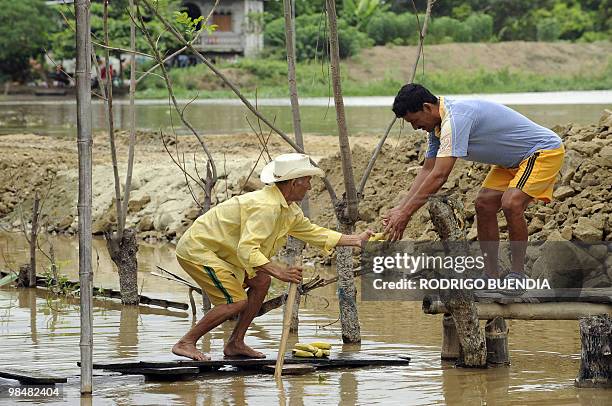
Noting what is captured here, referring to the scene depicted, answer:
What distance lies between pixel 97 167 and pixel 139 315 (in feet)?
26.5

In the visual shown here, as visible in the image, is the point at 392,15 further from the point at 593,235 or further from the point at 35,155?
the point at 593,235

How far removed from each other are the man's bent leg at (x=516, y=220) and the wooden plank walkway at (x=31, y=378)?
9.65 feet

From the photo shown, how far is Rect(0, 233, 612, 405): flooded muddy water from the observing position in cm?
751

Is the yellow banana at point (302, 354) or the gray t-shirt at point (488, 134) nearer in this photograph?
the gray t-shirt at point (488, 134)

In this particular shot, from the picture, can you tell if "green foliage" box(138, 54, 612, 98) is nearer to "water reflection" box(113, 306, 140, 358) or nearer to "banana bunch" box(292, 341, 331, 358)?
"water reflection" box(113, 306, 140, 358)

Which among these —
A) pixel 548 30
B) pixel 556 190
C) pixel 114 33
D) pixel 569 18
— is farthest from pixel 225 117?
pixel 569 18

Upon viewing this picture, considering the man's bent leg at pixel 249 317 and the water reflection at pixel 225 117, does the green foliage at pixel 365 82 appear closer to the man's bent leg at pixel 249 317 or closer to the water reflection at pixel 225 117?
the water reflection at pixel 225 117

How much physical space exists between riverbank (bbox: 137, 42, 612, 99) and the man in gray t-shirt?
34.9 m

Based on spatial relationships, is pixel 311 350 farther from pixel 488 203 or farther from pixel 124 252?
pixel 124 252

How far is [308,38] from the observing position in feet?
187

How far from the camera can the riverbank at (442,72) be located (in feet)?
164

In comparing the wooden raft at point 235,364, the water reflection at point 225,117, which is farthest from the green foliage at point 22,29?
the wooden raft at point 235,364

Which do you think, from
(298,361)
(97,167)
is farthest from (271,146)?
(298,361)

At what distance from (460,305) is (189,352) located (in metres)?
1.71
